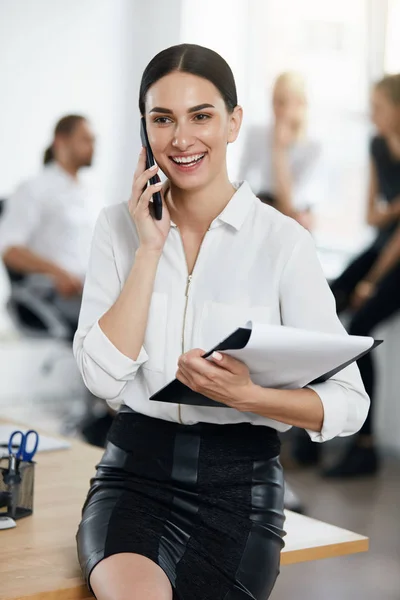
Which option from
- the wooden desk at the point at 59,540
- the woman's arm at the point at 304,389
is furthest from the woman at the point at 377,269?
the woman's arm at the point at 304,389

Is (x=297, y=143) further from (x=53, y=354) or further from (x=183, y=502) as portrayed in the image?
(x=183, y=502)

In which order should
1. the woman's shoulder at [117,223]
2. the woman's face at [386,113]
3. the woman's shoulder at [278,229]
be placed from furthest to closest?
the woman's face at [386,113], the woman's shoulder at [117,223], the woman's shoulder at [278,229]

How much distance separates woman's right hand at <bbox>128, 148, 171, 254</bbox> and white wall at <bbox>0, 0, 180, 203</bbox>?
13.3 ft

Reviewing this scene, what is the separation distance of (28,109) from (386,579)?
146 inches

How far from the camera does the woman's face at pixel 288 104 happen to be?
183 inches

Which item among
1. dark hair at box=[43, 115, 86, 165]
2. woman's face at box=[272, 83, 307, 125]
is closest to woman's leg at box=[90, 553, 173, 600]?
woman's face at box=[272, 83, 307, 125]

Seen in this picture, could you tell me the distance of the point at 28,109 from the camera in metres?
5.76

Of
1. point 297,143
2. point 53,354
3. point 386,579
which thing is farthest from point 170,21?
point 386,579

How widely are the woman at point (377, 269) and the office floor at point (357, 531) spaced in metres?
0.14

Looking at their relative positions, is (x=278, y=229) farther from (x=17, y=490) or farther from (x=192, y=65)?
(x=17, y=490)

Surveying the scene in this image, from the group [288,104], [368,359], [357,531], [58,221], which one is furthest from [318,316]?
[58,221]

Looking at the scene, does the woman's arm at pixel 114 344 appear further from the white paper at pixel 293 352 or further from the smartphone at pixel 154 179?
the white paper at pixel 293 352

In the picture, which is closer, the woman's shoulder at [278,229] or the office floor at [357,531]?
the woman's shoulder at [278,229]

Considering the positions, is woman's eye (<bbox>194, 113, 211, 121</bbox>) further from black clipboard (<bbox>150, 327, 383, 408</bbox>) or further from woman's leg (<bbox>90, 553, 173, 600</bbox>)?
woman's leg (<bbox>90, 553, 173, 600</bbox>)
